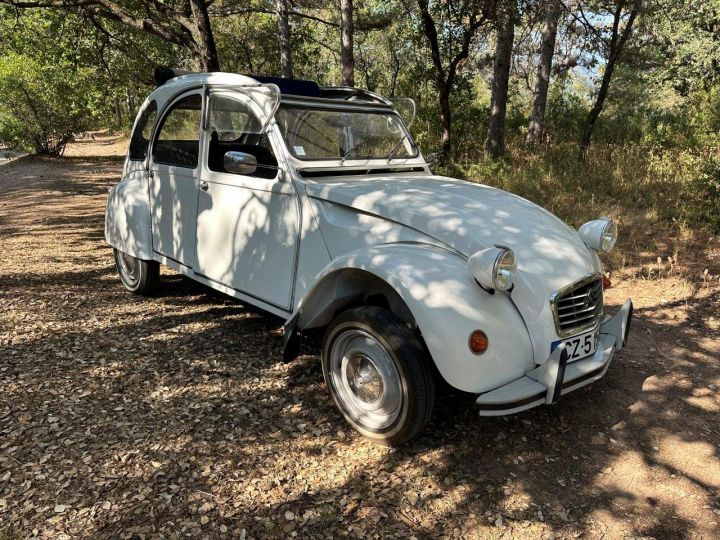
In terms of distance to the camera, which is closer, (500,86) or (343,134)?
(343,134)

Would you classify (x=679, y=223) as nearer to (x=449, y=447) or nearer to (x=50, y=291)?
(x=449, y=447)

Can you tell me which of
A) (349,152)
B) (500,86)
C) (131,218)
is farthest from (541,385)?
(500,86)

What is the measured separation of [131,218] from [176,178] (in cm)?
86

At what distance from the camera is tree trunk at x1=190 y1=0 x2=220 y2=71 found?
705 centimetres

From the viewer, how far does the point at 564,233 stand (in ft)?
10.8

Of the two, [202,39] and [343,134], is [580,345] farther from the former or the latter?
[202,39]

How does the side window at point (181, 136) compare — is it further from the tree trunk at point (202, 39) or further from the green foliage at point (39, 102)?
the green foliage at point (39, 102)

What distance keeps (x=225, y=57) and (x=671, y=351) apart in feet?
61.6

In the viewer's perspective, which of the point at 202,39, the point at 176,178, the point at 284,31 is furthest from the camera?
the point at 284,31

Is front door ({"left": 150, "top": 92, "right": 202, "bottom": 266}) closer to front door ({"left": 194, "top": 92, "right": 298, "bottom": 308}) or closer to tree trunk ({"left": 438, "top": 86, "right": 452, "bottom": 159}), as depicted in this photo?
front door ({"left": 194, "top": 92, "right": 298, "bottom": 308})

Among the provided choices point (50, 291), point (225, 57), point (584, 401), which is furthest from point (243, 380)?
point (225, 57)

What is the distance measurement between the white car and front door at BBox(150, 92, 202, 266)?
0.7 inches

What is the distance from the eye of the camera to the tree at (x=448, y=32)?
981 cm

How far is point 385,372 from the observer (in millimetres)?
2859
